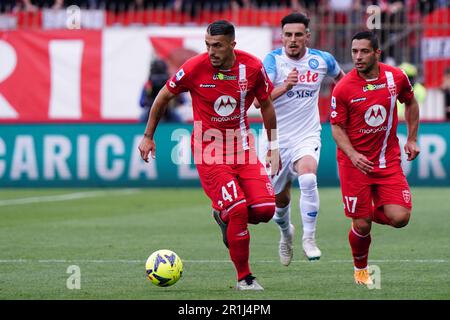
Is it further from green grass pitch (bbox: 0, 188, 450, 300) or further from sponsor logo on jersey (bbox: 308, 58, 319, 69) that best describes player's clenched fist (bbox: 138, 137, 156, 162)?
sponsor logo on jersey (bbox: 308, 58, 319, 69)

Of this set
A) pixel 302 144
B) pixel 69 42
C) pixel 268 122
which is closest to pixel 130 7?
pixel 69 42

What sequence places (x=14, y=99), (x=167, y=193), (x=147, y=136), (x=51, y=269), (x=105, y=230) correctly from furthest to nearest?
(x=14, y=99) → (x=167, y=193) → (x=105, y=230) → (x=51, y=269) → (x=147, y=136)

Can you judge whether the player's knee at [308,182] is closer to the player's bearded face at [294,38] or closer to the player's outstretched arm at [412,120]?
the player's bearded face at [294,38]

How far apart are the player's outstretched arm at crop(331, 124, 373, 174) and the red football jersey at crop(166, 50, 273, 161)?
775 millimetres

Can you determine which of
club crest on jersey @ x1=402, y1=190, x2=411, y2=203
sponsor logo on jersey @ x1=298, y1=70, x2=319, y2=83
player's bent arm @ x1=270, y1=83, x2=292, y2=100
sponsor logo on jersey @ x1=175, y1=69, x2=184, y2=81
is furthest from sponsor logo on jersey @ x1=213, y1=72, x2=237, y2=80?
sponsor logo on jersey @ x1=298, y1=70, x2=319, y2=83

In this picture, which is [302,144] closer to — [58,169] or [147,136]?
[147,136]

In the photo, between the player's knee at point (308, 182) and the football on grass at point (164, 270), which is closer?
the football on grass at point (164, 270)

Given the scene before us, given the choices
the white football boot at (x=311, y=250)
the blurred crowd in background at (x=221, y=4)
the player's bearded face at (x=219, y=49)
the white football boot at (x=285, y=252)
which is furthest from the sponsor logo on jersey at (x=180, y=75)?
the blurred crowd in background at (x=221, y=4)

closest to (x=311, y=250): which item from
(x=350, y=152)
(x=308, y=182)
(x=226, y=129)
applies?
(x=308, y=182)

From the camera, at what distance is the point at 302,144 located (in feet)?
41.4

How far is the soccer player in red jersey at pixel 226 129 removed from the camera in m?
9.89

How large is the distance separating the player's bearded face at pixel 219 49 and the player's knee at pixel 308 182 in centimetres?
258

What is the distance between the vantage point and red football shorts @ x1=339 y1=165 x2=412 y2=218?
1035 centimetres

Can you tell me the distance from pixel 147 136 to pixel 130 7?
47.2ft
